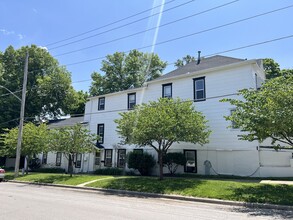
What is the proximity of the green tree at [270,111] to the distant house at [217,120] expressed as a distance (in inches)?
230

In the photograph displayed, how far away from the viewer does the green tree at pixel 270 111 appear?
1120cm

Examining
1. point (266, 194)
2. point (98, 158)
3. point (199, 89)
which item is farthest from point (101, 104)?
point (266, 194)

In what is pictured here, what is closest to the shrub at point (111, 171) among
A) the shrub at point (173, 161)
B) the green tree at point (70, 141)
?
the green tree at point (70, 141)

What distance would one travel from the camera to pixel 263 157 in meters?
18.2

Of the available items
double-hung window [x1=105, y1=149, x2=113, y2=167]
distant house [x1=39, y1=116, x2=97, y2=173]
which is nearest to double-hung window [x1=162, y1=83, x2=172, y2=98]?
double-hung window [x1=105, y1=149, x2=113, y2=167]

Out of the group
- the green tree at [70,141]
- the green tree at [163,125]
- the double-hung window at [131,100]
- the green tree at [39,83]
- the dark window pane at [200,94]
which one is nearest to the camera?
the green tree at [163,125]

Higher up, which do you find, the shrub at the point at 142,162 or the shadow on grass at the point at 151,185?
the shrub at the point at 142,162

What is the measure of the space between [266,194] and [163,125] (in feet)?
21.6

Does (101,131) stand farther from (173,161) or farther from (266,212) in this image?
(266,212)

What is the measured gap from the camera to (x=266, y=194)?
11398mm

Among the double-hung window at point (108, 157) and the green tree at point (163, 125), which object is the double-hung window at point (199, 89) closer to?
the green tree at point (163, 125)

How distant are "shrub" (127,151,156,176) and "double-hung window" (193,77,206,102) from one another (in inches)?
248

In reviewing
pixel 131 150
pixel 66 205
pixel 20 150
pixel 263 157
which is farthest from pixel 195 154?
pixel 20 150

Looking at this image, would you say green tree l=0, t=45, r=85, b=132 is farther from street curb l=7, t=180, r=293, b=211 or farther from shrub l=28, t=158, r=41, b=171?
street curb l=7, t=180, r=293, b=211
